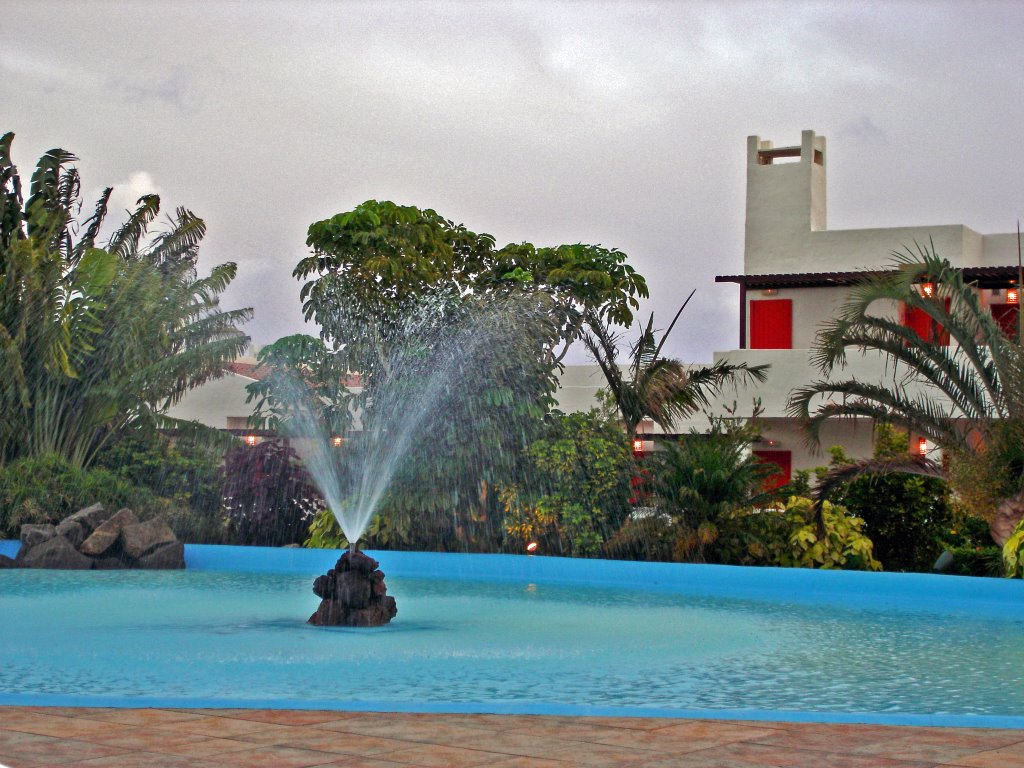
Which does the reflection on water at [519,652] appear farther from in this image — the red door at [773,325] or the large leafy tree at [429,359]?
the red door at [773,325]

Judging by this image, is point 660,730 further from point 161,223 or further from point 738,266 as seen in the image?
point 738,266

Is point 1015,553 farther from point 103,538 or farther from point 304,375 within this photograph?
point 103,538

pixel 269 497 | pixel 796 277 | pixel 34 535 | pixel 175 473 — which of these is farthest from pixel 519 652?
pixel 796 277

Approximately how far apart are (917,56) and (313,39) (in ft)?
38.3

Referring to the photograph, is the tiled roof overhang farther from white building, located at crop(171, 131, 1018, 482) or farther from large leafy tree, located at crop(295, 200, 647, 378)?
large leafy tree, located at crop(295, 200, 647, 378)

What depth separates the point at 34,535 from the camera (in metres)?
18.3

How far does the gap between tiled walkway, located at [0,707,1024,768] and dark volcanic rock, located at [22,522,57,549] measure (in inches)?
477

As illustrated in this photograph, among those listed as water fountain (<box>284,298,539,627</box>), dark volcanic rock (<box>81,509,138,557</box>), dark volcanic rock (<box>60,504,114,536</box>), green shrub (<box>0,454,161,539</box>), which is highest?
water fountain (<box>284,298,539,627</box>)

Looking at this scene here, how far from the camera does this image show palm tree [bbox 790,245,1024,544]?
1574 centimetres

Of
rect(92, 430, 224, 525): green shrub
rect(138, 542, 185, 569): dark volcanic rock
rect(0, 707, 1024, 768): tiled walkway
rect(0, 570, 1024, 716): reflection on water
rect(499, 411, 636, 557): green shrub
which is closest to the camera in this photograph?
rect(0, 707, 1024, 768): tiled walkway

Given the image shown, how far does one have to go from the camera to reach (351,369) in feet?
70.1

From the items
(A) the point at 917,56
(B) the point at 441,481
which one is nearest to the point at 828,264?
(A) the point at 917,56

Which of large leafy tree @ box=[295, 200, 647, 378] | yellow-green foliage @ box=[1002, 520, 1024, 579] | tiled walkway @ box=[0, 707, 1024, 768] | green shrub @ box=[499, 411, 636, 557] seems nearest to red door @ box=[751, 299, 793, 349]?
large leafy tree @ box=[295, 200, 647, 378]

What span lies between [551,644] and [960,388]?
807 centimetres
